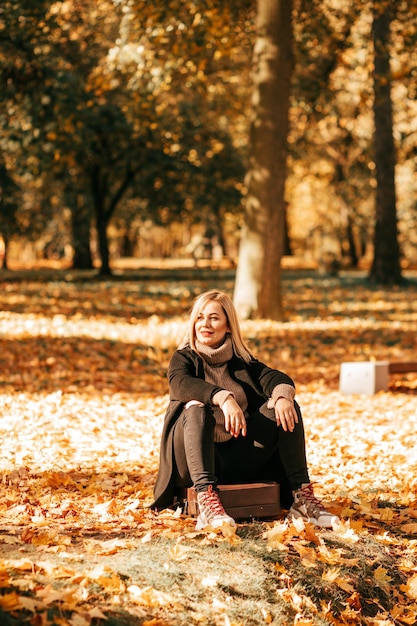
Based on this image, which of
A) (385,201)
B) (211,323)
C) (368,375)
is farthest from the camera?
(385,201)

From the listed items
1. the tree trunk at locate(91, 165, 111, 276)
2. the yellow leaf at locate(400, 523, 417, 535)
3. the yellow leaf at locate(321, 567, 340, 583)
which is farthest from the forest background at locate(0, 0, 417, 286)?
the yellow leaf at locate(321, 567, 340, 583)

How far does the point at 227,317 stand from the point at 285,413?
673mm

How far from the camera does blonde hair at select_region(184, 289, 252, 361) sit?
15.8ft

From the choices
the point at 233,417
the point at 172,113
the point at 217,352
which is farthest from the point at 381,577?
the point at 172,113

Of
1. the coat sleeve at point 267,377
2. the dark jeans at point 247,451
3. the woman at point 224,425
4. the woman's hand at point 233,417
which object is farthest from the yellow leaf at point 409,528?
the woman's hand at point 233,417

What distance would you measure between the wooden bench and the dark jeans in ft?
15.7

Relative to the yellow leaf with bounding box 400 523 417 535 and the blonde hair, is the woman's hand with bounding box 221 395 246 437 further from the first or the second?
the yellow leaf with bounding box 400 523 417 535

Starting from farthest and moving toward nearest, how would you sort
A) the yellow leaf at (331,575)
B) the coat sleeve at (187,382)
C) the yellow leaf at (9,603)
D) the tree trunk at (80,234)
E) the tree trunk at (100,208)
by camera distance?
the tree trunk at (80,234) < the tree trunk at (100,208) < the coat sleeve at (187,382) < the yellow leaf at (331,575) < the yellow leaf at (9,603)

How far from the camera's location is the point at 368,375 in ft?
30.8

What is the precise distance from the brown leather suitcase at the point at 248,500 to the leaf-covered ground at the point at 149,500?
0.08m

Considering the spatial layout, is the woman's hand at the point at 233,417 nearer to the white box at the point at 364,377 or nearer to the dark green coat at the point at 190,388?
the dark green coat at the point at 190,388

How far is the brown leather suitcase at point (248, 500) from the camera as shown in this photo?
4570 millimetres

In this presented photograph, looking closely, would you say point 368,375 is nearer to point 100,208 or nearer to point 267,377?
point 267,377

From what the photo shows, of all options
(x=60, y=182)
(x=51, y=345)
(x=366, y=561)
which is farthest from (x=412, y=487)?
(x=60, y=182)
